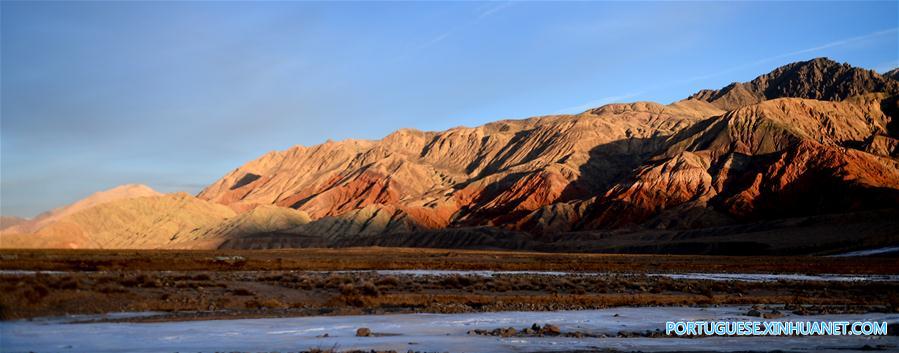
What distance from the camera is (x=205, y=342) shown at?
15.0 m

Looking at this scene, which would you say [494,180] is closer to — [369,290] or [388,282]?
[388,282]

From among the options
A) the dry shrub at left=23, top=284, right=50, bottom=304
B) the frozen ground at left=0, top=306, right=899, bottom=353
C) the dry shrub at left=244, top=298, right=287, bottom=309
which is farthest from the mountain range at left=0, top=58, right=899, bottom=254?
the dry shrub at left=23, top=284, right=50, bottom=304

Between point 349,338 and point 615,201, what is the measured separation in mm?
125403

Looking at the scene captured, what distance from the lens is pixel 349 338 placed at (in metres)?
16.3

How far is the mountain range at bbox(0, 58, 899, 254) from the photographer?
366 ft

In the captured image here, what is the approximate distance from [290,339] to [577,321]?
26.8 ft

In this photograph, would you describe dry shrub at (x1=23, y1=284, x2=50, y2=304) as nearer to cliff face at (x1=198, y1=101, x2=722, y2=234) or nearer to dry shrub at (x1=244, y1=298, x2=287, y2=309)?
dry shrub at (x1=244, y1=298, x2=287, y2=309)

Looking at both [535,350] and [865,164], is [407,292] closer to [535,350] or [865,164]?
[535,350]

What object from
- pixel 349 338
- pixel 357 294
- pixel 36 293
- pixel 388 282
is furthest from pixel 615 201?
pixel 349 338

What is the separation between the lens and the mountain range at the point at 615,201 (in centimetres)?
11150

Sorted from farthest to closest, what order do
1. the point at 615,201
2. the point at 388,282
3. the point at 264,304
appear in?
the point at 615,201 < the point at 388,282 < the point at 264,304

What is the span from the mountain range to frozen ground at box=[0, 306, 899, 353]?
7961cm

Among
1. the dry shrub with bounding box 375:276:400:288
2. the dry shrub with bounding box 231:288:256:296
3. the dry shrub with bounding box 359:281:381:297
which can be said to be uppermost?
the dry shrub with bounding box 231:288:256:296

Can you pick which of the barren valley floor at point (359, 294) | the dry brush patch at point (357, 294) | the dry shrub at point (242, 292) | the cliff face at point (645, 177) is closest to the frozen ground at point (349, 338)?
the barren valley floor at point (359, 294)
